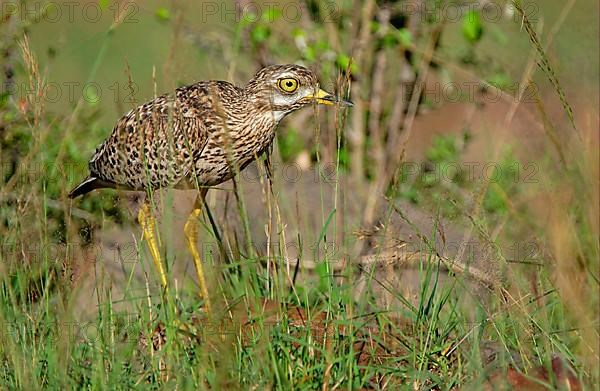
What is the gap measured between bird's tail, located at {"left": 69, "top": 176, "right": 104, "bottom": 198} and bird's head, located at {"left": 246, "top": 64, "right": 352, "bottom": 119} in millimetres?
998

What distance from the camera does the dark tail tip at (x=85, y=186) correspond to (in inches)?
223

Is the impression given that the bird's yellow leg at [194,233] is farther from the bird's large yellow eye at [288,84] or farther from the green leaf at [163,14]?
the green leaf at [163,14]

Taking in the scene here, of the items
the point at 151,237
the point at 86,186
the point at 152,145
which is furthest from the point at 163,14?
Answer: the point at 151,237

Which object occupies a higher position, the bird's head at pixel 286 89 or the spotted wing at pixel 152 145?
the bird's head at pixel 286 89

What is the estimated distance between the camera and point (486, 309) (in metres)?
3.91

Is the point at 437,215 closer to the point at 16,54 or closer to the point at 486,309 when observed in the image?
the point at 486,309

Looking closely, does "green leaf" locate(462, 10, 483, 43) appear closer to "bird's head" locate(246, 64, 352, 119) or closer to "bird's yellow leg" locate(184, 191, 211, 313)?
"bird's head" locate(246, 64, 352, 119)

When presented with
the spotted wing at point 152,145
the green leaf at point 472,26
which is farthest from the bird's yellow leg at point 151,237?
the green leaf at point 472,26

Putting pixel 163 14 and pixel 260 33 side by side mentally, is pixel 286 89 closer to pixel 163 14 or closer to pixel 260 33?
pixel 260 33

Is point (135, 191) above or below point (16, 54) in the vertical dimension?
below

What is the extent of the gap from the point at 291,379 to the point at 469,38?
11.6 ft

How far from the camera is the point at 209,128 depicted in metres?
5.07

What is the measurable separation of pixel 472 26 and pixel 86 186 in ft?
8.16

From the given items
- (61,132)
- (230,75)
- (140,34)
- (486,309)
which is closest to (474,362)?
(486,309)
